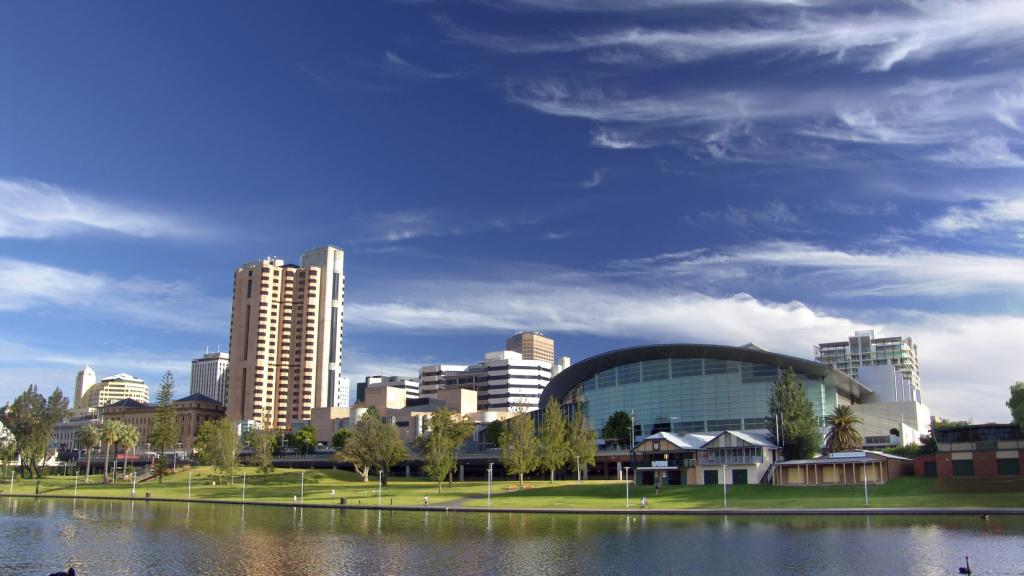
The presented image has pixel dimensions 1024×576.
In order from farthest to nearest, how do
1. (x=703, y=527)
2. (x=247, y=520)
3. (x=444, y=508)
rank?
(x=444, y=508), (x=247, y=520), (x=703, y=527)

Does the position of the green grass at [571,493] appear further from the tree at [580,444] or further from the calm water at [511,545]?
the calm water at [511,545]

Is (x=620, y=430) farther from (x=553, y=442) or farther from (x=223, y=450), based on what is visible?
(x=223, y=450)

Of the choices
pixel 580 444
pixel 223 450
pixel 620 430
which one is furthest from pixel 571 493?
pixel 223 450

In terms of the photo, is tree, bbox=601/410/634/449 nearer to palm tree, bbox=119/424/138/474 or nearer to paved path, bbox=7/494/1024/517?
paved path, bbox=7/494/1024/517

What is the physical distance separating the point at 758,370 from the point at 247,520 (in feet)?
339

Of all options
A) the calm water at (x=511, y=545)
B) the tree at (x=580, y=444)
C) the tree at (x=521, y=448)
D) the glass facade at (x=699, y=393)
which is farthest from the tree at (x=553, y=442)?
the glass facade at (x=699, y=393)

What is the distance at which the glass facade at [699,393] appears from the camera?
15788cm

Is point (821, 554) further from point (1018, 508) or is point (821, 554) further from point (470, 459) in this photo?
point (470, 459)

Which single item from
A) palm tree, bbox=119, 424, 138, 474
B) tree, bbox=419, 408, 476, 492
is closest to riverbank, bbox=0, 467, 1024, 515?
tree, bbox=419, 408, 476, 492

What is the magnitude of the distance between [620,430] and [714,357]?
2336 cm

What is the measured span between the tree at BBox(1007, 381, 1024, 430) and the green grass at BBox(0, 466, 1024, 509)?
288 inches

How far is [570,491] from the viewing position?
11269 centimetres

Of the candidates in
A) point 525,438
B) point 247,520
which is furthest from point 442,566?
point 525,438

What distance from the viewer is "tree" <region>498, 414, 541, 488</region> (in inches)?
4887
